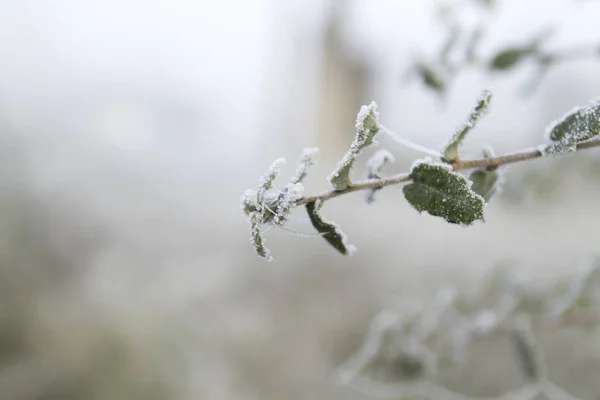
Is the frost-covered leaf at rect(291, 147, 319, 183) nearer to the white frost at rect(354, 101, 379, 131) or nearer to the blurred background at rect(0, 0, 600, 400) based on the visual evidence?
the white frost at rect(354, 101, 379, 131)

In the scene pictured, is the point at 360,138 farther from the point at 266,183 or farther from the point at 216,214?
the point at 216,214

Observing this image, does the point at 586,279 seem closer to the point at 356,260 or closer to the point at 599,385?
the point at 599,385

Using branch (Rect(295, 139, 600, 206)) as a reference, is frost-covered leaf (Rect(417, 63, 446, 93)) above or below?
above

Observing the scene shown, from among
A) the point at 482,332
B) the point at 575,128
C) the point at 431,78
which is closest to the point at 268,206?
the point at 575,128

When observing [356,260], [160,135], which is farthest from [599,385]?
[160,135]

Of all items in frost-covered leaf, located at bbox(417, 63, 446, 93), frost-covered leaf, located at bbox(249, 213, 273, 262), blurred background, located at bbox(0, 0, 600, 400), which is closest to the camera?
frost-covered leaf, located at bbox(249, 213, 273, 262)

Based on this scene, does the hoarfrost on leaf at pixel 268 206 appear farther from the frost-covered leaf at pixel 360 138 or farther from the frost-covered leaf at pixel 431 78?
the frost-covered leaf at pixel 431 78

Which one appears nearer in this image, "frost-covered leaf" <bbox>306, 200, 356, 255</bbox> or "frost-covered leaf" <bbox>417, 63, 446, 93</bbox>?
"frost-covered leaf" <bbox>306, 200, 356, 255</bbox>

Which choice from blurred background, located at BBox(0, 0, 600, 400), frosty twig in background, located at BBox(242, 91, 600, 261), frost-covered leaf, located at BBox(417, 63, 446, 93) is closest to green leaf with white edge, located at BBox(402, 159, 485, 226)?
frosty twig in background, located at BBox(242, 91, 600, 261)
